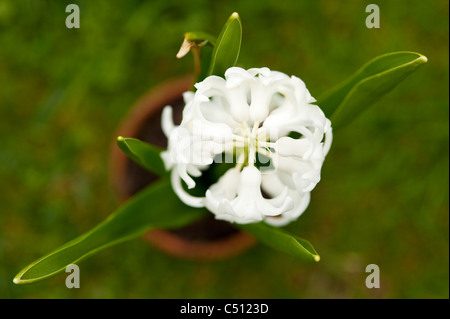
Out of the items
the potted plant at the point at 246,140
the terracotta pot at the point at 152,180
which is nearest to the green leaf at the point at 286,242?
the potted plant at the point at 246,140

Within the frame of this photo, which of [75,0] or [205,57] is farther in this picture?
[75,0]

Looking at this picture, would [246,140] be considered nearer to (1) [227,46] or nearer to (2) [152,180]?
(1) [227,46]

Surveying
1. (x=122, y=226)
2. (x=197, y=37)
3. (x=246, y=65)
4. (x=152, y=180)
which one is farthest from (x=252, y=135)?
(x=246, y=65)

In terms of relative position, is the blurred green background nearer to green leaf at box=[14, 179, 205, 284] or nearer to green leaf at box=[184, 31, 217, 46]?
green leaf at box=[14, 179, 205, 284]

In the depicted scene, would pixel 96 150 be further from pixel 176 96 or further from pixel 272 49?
pixel 272 49

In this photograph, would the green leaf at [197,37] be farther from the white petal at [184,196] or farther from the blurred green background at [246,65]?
the blurred green background at [246,65]

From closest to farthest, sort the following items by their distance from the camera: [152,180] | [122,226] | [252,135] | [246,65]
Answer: [252,135] < [122,226] < [152,180] < [246,65]
